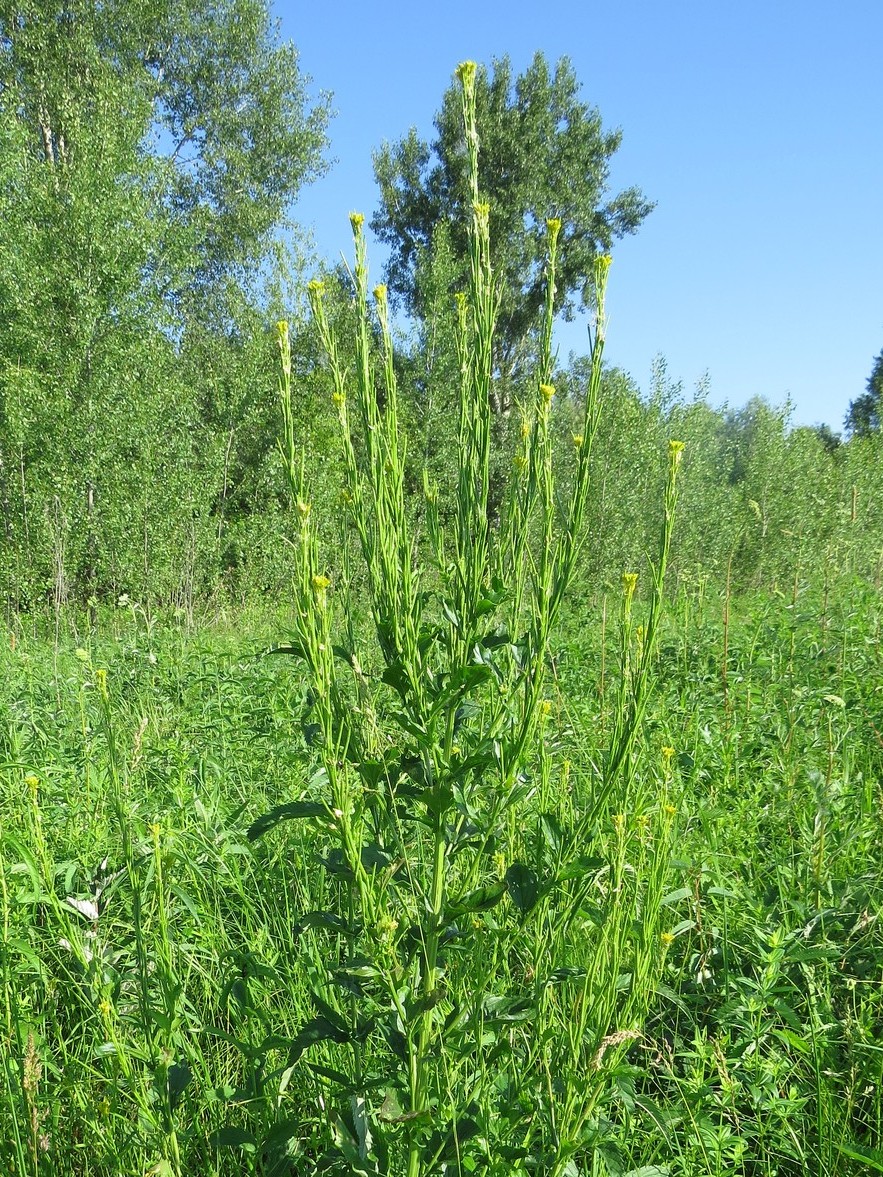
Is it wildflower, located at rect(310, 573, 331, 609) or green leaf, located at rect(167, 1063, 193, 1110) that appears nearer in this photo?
wildflower, located at rect(310, 573, 331, 609)

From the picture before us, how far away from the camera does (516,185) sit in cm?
2186

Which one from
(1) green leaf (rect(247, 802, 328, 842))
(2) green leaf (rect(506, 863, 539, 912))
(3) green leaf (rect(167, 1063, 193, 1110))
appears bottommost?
(3) green leaf (rect(167, 1063, 193, 1110))

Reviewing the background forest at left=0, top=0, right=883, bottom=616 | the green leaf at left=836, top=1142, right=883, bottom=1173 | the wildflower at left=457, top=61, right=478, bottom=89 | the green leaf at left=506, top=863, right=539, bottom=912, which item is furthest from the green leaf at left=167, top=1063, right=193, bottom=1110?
the background forest at left=0, top=0, right=883, bottom=616

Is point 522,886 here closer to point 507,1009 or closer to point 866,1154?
point 507,1009

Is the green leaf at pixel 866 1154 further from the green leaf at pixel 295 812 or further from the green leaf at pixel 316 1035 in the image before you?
the green leaf at pixel 295 812

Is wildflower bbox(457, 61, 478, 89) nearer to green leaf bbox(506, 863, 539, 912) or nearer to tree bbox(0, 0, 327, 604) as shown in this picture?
green leaf bbox(506, 863, 539, 912)

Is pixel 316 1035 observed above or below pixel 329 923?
below

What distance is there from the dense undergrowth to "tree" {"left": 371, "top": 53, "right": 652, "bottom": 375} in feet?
62.1

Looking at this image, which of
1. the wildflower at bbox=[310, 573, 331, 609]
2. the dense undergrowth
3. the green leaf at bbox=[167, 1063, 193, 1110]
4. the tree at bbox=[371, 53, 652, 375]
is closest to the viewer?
the wildflower at bbox=[310, 573, 331, 609]

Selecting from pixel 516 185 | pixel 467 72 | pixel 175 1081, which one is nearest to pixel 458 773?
pixel 175 1081

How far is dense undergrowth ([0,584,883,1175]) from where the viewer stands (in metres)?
1.51

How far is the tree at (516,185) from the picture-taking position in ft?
71.0

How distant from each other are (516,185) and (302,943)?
22.8 m

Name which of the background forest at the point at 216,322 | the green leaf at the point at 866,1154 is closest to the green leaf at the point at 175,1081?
the green leaf at the point at 866,1154
